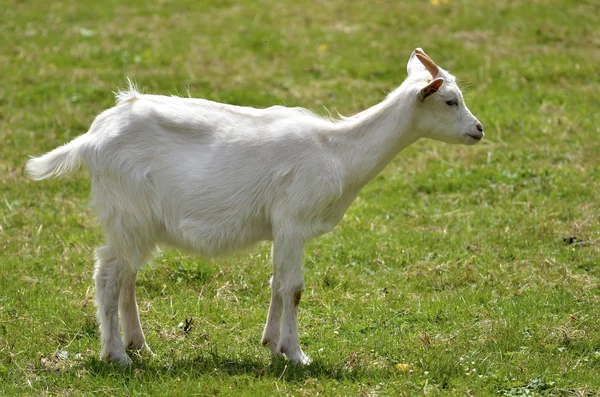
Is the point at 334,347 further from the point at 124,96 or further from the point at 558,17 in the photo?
the point at 558,17

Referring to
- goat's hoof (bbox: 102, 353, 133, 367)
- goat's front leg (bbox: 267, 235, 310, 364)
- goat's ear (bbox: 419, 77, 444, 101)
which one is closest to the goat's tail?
goat's hoof (bbox: 102, 353, 133, 367)

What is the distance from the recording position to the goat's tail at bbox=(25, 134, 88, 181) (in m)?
6.25

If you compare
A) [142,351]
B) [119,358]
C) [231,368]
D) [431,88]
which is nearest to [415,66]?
[431,88]

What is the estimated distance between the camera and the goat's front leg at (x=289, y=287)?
6188 millimetres

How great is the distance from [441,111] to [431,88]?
Result: 307mm

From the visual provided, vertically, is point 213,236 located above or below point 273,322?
above

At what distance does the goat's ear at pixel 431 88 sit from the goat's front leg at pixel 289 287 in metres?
1.28

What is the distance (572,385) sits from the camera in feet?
18.8

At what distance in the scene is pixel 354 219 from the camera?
911 cm

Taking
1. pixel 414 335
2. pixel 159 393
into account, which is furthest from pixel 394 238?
pixel 159 393

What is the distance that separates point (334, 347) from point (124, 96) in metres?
2.30

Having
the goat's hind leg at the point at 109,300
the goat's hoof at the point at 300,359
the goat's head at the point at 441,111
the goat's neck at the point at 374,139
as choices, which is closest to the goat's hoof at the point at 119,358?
the goat's hind leg at the point at 109,300

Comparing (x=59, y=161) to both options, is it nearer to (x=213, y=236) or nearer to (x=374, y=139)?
(x=213, y=236)

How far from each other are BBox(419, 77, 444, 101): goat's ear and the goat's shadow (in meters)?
1.84
